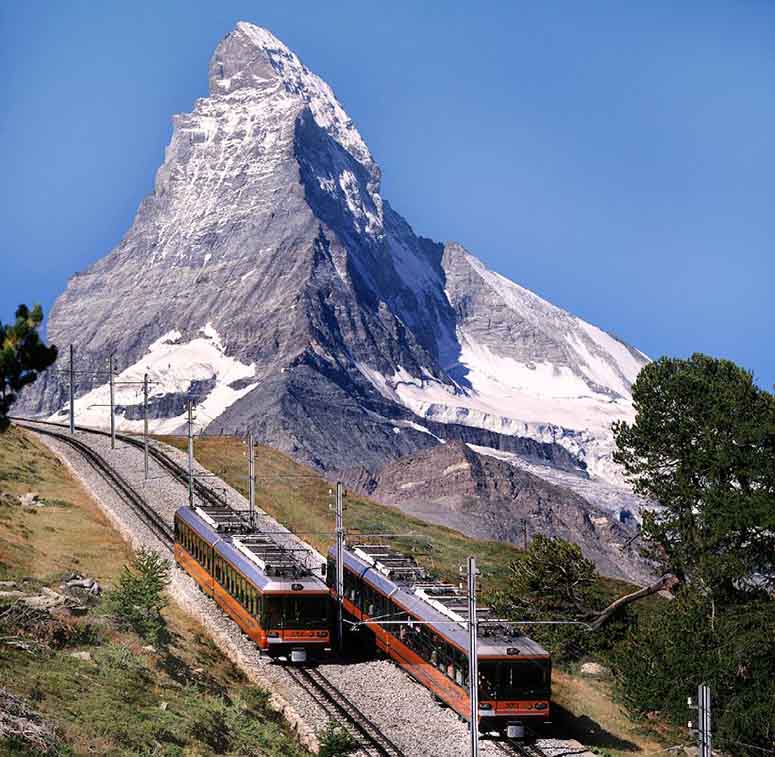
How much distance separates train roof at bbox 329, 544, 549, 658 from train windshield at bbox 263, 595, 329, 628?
256 centimetres

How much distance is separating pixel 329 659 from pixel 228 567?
21.4 ft

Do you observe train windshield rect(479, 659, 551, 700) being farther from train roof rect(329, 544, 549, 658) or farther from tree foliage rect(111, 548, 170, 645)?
tree foliage rect(111, 548, 170, 645)

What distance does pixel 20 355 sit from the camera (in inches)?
1839

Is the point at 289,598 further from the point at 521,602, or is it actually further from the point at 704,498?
the point at 704,498

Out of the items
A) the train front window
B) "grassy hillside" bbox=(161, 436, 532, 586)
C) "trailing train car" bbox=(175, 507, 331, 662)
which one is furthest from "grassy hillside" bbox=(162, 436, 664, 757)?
"trailing train car" bbox=(175, 507, 331, 662)

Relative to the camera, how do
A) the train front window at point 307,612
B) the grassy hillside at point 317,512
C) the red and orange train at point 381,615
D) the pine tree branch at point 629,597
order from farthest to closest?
the grassy hillside at point 317,512 < the pine tree branch at point 629,597 < the train front window at point 307,612 < the red and orange train at point 381,615

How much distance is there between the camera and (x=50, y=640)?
1834 inches

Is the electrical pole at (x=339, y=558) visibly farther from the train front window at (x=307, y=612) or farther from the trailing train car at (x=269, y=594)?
the train front window at (x=307, y=612)

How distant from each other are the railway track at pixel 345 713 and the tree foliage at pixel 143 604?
209 inches

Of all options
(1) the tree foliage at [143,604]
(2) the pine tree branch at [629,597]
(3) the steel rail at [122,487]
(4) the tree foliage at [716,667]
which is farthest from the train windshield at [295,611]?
(3) the steel rail at [122,487]

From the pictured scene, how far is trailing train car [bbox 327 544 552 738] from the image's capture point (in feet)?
149

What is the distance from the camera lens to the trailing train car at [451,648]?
45375 millimetres

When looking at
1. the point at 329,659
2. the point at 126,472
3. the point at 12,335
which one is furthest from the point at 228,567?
the point at 126,472

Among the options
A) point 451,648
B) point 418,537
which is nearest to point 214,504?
point 418,537
